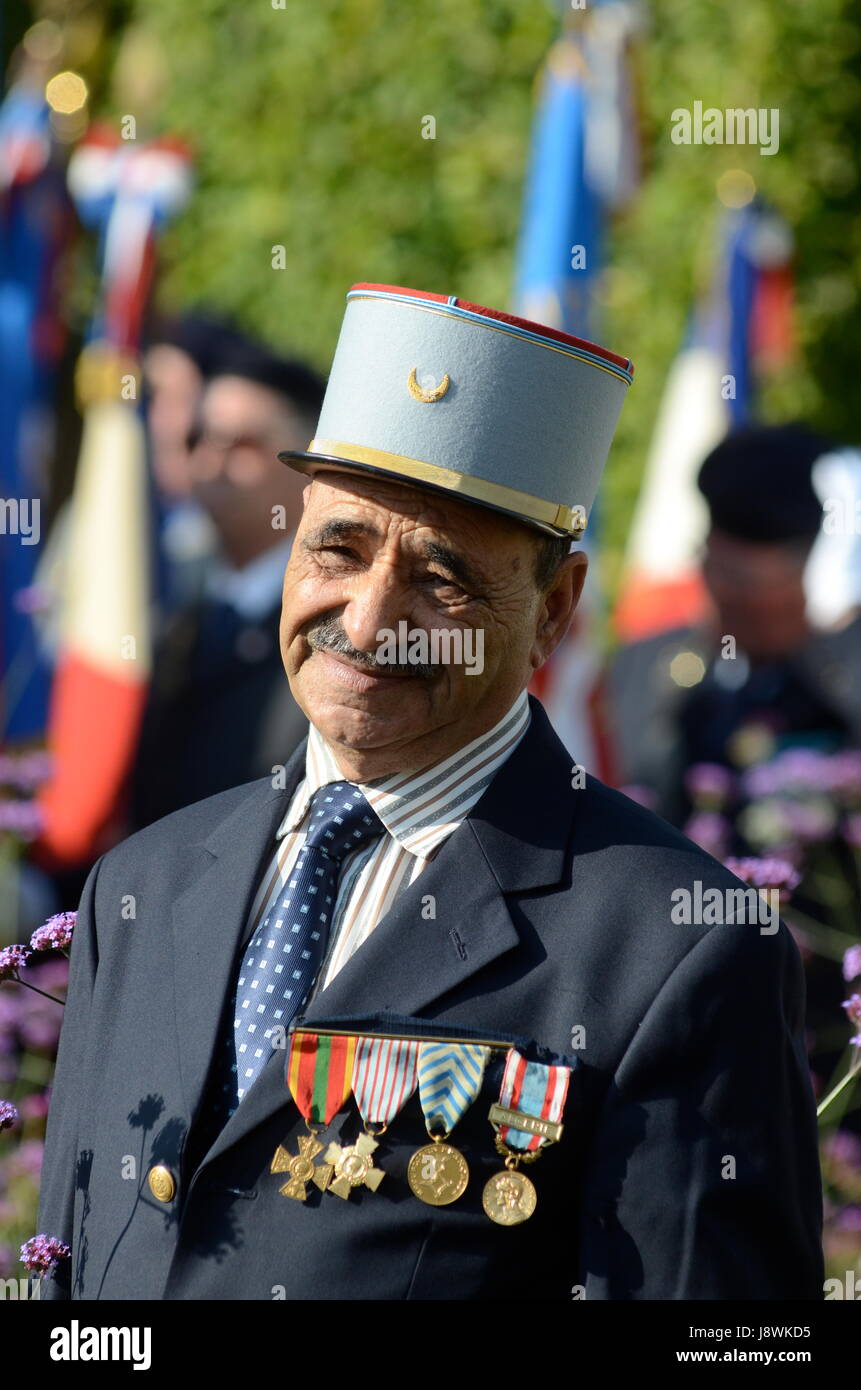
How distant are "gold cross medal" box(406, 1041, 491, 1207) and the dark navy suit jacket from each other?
2 cm

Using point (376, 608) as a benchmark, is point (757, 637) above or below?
above

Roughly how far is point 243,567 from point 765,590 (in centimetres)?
198

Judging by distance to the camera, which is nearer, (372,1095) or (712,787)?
(372,1095)

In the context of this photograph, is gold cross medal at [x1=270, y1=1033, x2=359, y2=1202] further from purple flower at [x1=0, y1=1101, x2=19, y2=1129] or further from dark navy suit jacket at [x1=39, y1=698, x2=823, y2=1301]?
purple flower at [x1=0, y1=1101, x2=19, y2=1129]

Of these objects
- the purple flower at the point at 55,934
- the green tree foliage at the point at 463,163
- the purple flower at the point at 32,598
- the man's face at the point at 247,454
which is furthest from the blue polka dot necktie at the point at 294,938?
the green tree foliage at the point at 463,163

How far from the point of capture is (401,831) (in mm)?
2498

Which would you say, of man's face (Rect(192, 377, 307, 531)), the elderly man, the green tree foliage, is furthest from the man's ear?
the green tree foliage

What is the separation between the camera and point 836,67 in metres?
11.1

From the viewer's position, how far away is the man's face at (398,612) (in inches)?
95.1

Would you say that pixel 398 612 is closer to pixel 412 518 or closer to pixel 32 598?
pixel 412 518

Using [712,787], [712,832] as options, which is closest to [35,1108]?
[712,787]

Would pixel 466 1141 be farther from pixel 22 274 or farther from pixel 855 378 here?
pixel 855 378
